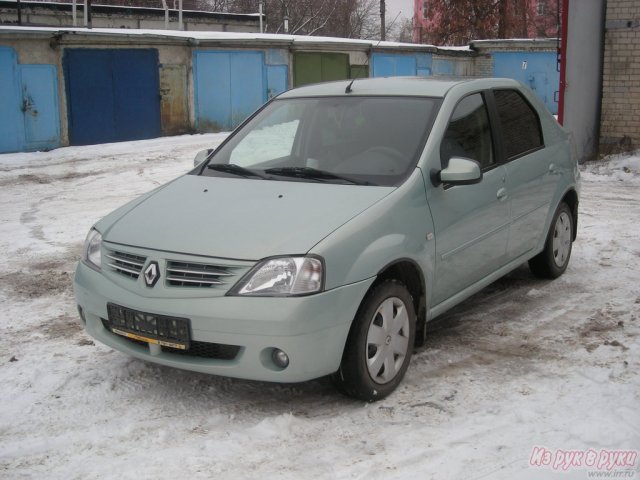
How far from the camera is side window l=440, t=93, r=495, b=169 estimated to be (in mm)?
4605

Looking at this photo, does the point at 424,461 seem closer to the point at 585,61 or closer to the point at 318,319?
the point at 318,319

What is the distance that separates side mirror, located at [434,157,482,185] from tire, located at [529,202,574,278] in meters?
1.85

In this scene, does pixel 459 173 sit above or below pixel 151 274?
above

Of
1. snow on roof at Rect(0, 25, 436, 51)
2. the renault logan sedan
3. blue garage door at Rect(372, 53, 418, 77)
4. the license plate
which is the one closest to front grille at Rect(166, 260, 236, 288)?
the renault logan sedan

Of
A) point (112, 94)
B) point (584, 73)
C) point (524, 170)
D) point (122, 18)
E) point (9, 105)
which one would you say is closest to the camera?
point (524, 170)

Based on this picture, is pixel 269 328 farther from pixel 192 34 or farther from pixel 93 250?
pixel 192 34

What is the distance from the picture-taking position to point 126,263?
396cm

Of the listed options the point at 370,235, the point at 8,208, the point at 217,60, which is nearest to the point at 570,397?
the point at 370,235

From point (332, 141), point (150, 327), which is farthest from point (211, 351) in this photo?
point (332, 141)

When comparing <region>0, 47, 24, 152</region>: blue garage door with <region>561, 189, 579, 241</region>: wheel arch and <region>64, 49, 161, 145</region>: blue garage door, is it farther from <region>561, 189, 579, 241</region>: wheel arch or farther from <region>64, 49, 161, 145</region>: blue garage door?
<region>561, 189, 579, 241</region>: wheel arch

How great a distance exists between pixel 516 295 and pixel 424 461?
2.78 metres

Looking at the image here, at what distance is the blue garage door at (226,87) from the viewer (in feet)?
66.9

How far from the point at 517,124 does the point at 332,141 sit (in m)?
1.57

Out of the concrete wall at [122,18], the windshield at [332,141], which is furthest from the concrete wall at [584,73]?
the concrete wall at [122,18]
